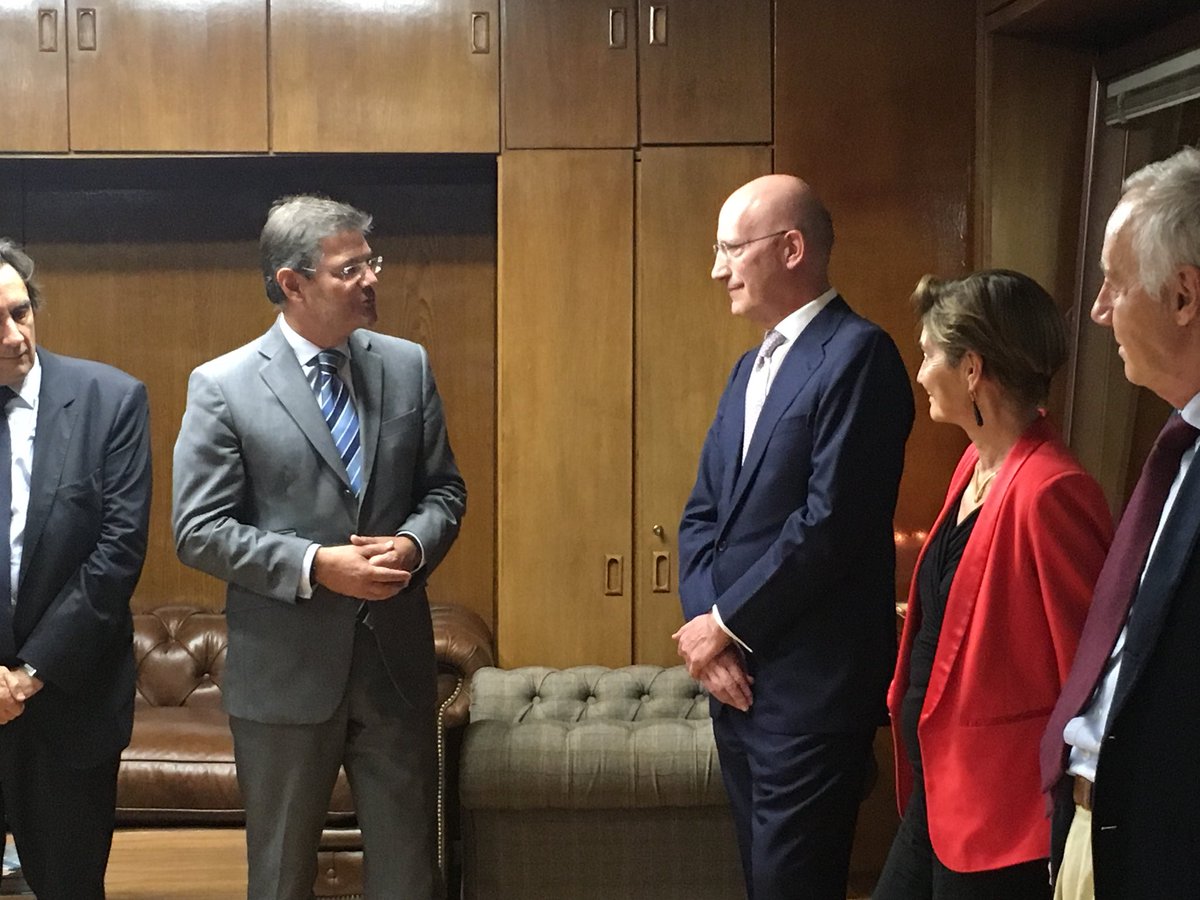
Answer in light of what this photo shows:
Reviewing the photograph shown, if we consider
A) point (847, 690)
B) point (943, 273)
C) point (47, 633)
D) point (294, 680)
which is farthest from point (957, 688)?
point (943, 273)

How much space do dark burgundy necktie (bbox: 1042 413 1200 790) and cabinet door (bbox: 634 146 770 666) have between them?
2.22 meters

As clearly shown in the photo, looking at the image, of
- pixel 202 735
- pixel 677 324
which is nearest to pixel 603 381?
pixel 677 324

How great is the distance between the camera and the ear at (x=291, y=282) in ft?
8.33

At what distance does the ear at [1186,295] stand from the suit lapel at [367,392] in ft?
5.07

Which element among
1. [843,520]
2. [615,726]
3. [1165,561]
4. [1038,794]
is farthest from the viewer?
[615,726]

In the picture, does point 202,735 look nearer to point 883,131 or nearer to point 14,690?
point 14,690

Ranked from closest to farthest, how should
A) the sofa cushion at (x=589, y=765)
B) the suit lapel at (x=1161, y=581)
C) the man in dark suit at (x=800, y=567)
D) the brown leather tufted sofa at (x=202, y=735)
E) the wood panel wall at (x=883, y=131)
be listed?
the suit lapel at (x=1161, y=581), the man in dark suit at (x=800, y=567), the sofa cushion at (x=589, y=765), the brown leather tufted sofa at (x=202, y=735), the wood panel wall at (x=883, y=131)

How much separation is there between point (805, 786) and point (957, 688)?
0.46 m

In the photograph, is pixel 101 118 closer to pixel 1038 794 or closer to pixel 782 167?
pixel 782 167

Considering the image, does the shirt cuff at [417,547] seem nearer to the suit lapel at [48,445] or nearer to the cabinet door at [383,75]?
the suit lapel at [48,445]

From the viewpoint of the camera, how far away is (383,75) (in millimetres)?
3754

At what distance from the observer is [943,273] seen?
147 inches

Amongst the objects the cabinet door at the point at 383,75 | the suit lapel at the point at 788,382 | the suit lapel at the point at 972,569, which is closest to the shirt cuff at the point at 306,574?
the suit lapel at the point at 788,382

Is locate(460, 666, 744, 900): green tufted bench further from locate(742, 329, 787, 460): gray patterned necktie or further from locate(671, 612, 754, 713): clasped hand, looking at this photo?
locate(742, 329, 787, 460): gray patterned necktie
